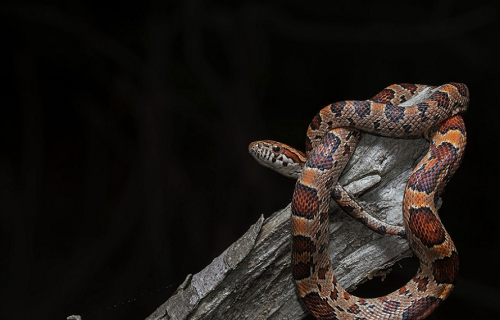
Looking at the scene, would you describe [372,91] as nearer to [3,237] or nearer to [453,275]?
[453,275]

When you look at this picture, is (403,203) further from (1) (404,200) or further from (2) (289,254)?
(2) (289,254)

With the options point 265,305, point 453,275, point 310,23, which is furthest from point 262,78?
point 453,275

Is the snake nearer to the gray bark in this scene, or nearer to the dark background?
the gray bark

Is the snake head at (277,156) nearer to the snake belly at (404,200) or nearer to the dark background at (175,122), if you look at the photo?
the snake belly at (404,200)

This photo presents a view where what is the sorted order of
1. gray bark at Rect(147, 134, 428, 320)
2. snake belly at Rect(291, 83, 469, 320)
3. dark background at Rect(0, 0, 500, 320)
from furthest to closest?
dark background at Rect(0, 0, 500, 320)
gray bark at Rect(147, 134, 428, 320)
snake belly at Rect(291, 83, 469, 320)

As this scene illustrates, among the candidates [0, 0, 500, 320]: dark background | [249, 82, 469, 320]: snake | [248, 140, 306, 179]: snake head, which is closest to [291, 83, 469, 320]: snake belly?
[249, 82, 469, 320]: snake

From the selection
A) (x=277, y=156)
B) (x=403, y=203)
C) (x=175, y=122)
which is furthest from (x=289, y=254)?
(x=175, y=122)
